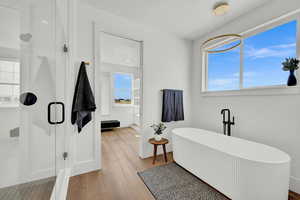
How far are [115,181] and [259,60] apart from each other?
2978 mm

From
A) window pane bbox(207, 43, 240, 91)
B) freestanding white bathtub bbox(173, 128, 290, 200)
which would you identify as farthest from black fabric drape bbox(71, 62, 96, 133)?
window pane bbox(207, 43, 240, 91)

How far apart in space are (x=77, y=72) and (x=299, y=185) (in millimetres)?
3426

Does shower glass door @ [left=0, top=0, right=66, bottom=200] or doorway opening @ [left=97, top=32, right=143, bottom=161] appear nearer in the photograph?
shower glass door @ [left=0, top=0, right=66, bottom=200]

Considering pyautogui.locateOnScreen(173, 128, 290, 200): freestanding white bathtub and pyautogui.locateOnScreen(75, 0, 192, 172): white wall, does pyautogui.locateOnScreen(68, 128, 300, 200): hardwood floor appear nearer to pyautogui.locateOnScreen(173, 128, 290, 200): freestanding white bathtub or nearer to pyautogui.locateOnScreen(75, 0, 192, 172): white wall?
pyautogui.locateOnScreen(75, 0, 192, 172): white wall

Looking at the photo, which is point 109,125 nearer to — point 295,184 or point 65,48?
point 65,48

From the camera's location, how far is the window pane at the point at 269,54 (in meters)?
1.73

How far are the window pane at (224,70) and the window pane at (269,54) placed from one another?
0.56 feet

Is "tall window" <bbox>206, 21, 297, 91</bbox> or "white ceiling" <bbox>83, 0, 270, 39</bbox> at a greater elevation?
"white ceiling" <bbox>83, 0, 270, 39</bbox>

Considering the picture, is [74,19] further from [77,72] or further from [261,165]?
[261,165]

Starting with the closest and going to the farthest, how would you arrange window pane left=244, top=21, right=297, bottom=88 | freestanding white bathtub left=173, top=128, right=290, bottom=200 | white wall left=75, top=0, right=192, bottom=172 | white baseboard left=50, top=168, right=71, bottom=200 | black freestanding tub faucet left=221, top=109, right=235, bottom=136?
freestanding white bathtub left=173, top=128, right=290, bottom=200 < white baseboard left=50, top=168, right=71, bottom=200 < window pane left=244, top=21, right=297, bottom=88 < white wall left=75, top=0, right=192, bottom=172 < black freestanding tub faucet left=221, top=109, right=235, bottom=136

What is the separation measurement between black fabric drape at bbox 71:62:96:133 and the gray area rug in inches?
49.1

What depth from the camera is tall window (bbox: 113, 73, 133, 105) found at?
5.02m

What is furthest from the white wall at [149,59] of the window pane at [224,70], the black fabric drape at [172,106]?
the window pane at [224,70]

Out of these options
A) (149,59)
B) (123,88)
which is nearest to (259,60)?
(149,59)
